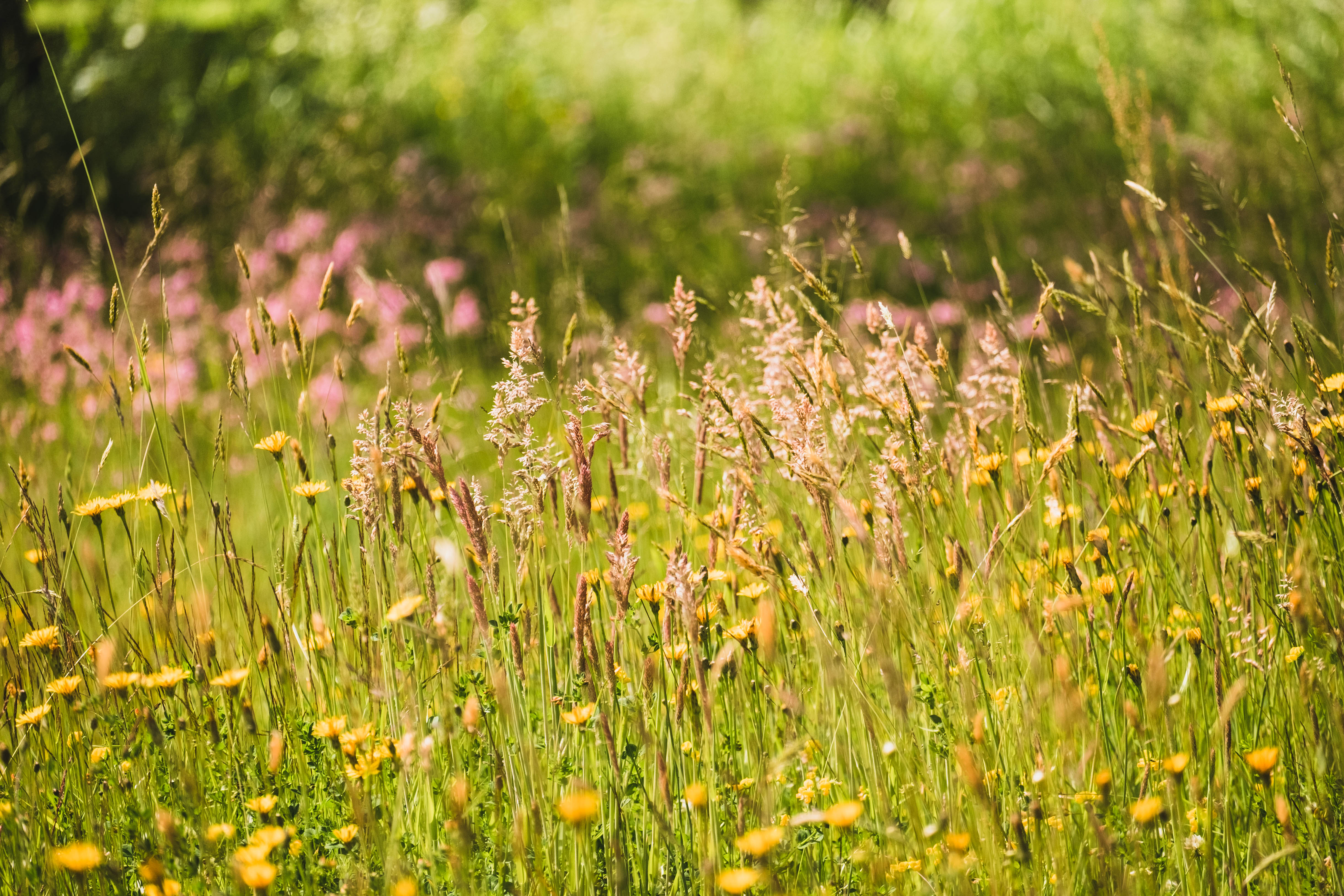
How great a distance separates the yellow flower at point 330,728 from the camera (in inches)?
57.1

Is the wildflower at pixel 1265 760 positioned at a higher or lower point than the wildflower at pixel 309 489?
lower

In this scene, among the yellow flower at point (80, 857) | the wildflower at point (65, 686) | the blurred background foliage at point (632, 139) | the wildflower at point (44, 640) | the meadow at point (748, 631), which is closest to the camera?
the yellow flower at point (80, 857)

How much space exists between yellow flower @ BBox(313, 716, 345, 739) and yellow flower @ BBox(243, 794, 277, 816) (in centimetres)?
12

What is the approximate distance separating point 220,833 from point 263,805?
59 mm

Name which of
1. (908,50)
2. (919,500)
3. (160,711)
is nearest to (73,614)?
(160,711)

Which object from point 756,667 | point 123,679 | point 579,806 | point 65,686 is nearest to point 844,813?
point 579,806

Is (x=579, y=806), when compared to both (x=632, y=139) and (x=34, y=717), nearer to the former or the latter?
(x=34, y=717)

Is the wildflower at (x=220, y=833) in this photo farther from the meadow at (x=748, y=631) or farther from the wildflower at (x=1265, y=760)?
the wildflower at (x=1265, y=760)

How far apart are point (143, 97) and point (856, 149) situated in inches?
195

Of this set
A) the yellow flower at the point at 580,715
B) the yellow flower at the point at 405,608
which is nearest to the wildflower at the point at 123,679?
the yellow flower at the point at 405,608

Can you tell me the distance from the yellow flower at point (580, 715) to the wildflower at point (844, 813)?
38 centimetres

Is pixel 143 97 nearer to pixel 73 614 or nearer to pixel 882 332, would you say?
pixel 73 614

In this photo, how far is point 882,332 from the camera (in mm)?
1673

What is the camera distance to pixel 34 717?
1.46 m
